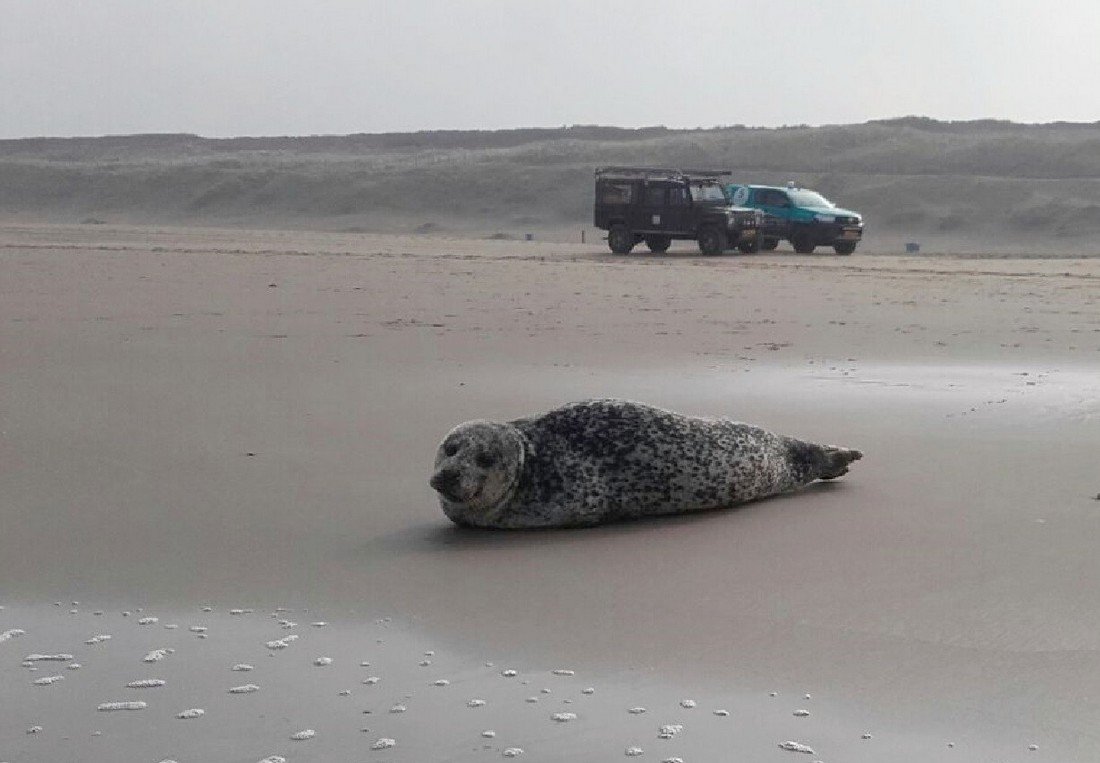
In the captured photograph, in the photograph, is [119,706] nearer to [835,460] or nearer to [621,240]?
[835,460]

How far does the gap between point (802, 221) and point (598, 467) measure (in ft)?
83.4

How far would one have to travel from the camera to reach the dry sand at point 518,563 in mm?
3938

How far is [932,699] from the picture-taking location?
4.09m

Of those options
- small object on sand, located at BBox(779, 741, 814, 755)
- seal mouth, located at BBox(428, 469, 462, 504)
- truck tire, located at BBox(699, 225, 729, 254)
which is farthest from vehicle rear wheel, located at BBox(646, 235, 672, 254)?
small object on sand, located at BBox(779, 741, 814, 755)

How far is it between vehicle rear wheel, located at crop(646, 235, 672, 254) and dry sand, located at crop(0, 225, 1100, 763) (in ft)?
59.7

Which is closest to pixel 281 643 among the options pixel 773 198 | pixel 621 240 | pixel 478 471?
pixel 478 471

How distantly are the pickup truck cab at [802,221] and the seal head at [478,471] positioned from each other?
83.0 ft

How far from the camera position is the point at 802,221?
31.1 metres

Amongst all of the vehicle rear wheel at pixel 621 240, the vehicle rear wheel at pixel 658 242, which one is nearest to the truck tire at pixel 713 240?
the vehicle rear wheel at pixel 658 242

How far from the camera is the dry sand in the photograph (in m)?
3.94

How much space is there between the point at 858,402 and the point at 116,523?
4.90m

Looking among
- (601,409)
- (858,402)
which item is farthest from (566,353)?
(601,409)

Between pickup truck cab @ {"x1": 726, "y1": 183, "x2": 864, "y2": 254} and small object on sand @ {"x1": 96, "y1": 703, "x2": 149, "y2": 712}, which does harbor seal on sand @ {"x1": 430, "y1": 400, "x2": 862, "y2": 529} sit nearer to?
small object on sand @ {"x1": 96, "y1": 703, "x2": 149, "y2": 712}

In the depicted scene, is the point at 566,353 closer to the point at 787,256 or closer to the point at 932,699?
the point at 932,699
